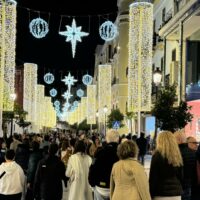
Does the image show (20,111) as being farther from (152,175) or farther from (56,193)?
(152,175)

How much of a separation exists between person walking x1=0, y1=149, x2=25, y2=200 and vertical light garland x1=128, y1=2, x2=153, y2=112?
48.1ft

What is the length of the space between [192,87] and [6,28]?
8661mm

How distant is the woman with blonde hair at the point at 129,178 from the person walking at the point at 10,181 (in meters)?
2.57

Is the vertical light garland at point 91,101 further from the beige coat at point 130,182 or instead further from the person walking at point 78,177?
the beige coat at point 130,182

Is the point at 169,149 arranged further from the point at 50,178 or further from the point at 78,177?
the point at 78,177

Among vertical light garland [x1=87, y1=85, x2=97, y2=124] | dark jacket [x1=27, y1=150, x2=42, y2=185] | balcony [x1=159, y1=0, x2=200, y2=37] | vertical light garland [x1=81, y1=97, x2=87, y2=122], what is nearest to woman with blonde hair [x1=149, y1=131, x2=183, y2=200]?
dark jacket [x1=27, y1=150, x2=42, y2=185]

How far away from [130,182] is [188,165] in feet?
7.86

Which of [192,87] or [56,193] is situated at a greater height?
[192,87]

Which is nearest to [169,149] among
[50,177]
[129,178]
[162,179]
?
[162,179]

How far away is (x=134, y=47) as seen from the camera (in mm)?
23906

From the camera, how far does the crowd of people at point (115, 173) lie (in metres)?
6.38

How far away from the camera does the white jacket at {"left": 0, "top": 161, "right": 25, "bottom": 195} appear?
847 centimetres

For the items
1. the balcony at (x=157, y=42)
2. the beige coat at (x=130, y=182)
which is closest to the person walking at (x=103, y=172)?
the beige coat at (x=130, y=182)

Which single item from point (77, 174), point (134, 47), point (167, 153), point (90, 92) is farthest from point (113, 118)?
point (167, 153)
